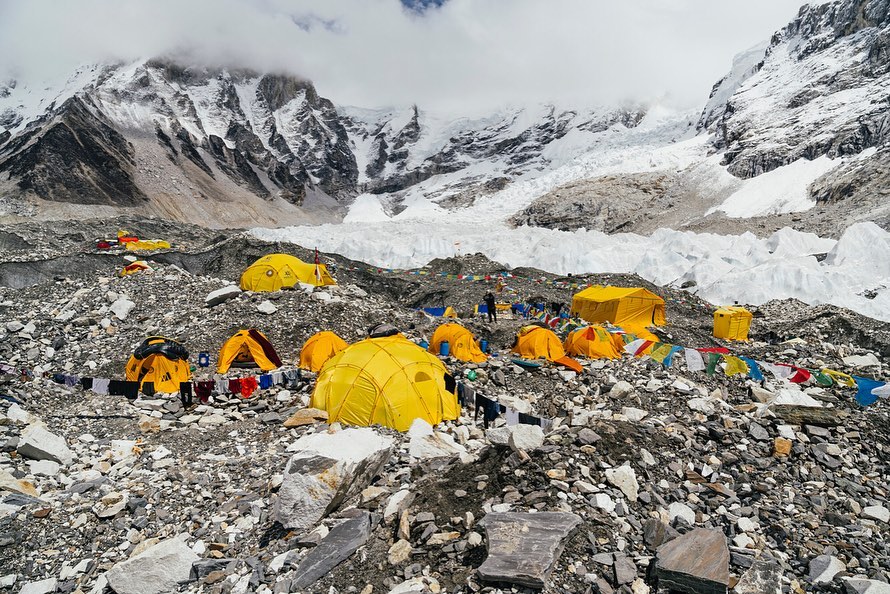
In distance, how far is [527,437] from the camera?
6.05 m

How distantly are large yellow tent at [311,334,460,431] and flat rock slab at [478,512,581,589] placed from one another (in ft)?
13.2

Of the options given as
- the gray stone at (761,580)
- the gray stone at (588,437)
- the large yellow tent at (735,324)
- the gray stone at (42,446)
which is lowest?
the large yellow tent at (735,324)

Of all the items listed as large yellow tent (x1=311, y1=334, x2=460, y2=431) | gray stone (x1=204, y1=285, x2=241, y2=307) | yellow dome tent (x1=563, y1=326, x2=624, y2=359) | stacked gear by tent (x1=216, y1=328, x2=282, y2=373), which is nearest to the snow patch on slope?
yellow dome tent (x1=563, y1=326, x2=624, y2=359)

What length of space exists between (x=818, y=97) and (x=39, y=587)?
111578 millimetres

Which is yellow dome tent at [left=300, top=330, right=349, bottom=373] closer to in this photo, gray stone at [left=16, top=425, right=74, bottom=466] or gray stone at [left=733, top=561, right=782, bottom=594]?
gray stone at [left=16, top=425, right=74, bottom=466]

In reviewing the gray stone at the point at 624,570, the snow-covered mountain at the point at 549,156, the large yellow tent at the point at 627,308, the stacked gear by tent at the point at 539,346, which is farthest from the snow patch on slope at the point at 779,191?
the gray stone at the point at 624,570

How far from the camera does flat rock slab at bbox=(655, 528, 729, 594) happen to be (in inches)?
158

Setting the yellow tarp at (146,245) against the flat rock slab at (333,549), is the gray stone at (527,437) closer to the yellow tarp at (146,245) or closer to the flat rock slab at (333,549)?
the flat rock slab at (333,549)

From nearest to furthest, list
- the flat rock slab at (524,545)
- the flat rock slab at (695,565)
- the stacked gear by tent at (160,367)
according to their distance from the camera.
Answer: the flat rock slab at (524,545)
the flat rock slab at (695,565)
the stacked gear by tent at (160,367)

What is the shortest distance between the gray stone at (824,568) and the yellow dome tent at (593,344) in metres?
8.13

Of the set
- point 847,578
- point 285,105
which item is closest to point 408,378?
point 847,578

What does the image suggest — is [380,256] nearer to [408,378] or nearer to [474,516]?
[408,378]

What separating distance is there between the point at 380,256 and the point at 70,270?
23309 millimetres

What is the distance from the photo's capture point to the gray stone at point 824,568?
4441 mm
